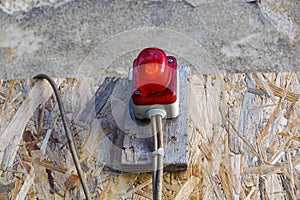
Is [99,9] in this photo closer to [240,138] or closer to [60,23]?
[60,23]

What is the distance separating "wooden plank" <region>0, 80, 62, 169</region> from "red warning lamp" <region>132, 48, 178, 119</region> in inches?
9.8

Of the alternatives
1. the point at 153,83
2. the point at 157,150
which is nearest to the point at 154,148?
the point at 157,150

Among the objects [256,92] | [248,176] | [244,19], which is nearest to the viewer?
[248,176]

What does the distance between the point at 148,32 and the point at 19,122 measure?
3.86 ft

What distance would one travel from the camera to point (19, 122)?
3.59 feet

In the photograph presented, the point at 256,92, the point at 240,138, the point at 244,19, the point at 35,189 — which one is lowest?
the point at 35,189

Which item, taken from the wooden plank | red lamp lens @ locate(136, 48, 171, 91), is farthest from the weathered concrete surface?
red lamp lens @ locate(136, 48, 171, 91)

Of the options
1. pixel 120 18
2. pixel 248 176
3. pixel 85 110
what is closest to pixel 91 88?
pixel 85 110

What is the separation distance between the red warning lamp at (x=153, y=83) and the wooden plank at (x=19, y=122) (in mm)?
250

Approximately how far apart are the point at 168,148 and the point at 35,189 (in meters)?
0.26

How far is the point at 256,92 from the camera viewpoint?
3.59 ft

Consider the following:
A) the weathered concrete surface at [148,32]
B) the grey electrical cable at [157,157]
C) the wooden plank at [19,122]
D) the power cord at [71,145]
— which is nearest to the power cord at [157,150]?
the grey electrical cable at [157,157]

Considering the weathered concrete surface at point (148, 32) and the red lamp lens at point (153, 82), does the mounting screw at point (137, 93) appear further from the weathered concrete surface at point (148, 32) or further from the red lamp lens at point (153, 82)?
the weathered concrete surface at point (148, 32)

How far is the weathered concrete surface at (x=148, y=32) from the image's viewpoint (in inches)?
82.3
